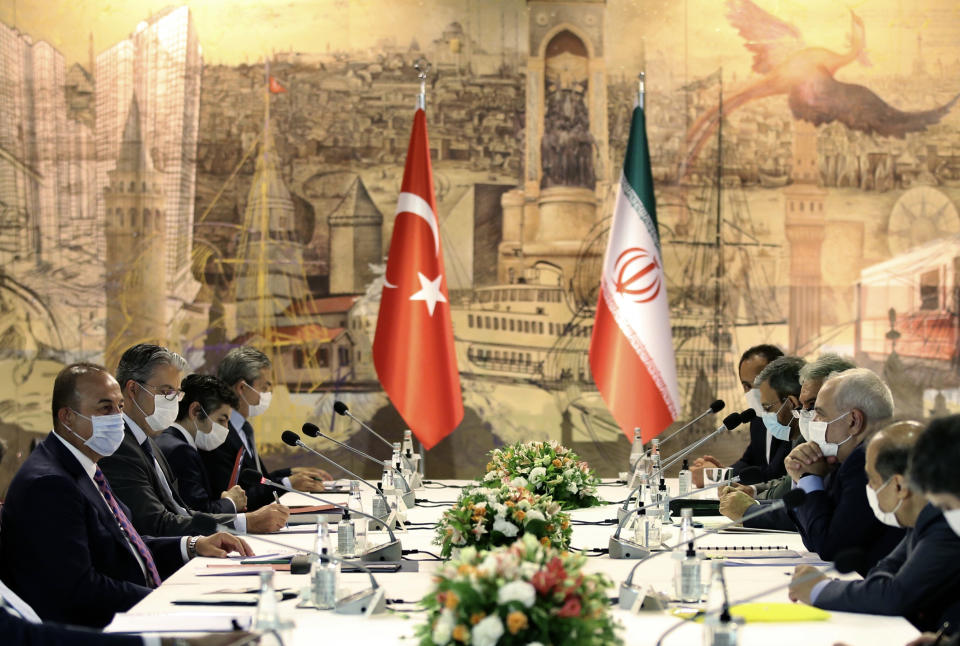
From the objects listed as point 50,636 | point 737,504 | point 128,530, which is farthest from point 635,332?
point 50,636

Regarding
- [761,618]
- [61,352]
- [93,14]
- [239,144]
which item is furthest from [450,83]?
[761,618]

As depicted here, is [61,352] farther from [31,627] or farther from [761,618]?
[761,618]

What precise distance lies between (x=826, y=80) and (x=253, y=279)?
15.4 ft

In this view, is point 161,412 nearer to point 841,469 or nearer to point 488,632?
point 841,469

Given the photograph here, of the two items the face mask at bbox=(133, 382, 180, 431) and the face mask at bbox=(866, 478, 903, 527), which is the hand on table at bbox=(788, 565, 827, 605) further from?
the face mask at bbox=(133, 382, 180, 431)

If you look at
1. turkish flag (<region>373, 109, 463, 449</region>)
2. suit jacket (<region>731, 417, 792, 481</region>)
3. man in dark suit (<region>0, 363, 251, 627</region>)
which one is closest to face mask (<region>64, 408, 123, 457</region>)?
man in dark suit (<region>0, 363, 251, 627</region>)

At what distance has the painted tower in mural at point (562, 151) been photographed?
8586 mm

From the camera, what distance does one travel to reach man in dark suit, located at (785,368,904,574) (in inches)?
144

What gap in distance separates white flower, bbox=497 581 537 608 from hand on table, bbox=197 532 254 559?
2020mm

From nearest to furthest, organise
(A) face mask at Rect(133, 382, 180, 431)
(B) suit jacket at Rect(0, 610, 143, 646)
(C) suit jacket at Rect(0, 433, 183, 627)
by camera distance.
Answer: (B) suit jacket at Rect(0, 610, 143, 646) < (C) suit jacket at Rect(0, 433, 183, 627) < (A) face mask at Rect(133, 382, 180, 431)

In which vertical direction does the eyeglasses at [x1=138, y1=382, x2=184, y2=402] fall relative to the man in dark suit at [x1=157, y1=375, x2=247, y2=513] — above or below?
above

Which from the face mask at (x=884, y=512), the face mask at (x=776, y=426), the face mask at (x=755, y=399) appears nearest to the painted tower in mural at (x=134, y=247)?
the face mask at (x=755, y=399)

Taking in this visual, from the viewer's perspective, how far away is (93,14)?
8.64 m

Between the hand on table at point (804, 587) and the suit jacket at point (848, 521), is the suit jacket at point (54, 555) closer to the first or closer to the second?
the hand on table at point (804, 587)
